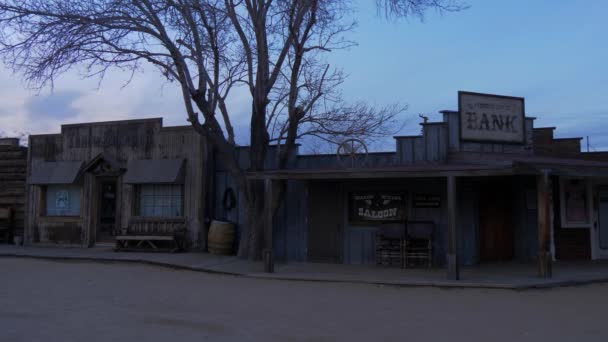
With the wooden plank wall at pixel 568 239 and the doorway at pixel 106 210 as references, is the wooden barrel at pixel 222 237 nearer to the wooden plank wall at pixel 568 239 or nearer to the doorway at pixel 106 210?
the doorway at pixel 106 210

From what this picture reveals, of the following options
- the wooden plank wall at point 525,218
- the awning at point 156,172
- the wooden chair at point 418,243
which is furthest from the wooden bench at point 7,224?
the wooden plank wall at point 525,218

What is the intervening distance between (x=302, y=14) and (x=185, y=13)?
2971 millimetres

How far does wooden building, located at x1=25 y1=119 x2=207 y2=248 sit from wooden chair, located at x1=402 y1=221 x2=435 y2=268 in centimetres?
641

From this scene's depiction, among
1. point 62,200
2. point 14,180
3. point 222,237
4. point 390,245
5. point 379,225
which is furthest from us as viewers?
point 14,180

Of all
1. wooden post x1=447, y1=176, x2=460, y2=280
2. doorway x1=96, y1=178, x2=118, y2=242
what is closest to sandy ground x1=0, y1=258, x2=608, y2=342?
wooden post x1=447, y1=176, x2=460, y2=280

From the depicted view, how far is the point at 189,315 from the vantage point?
8758mm

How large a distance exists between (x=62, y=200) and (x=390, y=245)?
1151 centimetres

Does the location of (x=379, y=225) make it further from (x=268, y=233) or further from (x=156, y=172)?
(x=156, y=172)

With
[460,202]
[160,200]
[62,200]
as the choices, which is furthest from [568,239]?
[62,200]

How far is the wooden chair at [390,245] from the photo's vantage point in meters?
14.6

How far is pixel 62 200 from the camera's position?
1978cm

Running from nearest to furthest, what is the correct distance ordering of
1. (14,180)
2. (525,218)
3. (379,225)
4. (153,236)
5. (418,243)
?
(418,243) < (379,225) < (525,218) < (153,236) < (14,180)

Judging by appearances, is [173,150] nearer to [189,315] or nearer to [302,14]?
[302,14]

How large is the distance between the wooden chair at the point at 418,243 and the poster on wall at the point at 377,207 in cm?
62
